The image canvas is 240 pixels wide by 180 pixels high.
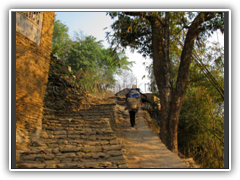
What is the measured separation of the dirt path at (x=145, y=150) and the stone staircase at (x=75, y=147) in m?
0.64

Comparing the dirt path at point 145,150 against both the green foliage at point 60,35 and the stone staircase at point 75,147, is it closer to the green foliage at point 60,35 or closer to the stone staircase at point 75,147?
the stone staircase at point 75,147

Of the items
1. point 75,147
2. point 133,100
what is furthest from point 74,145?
point 133,100

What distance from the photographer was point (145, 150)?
5348mm

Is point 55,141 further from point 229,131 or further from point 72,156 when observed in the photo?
point 229,131

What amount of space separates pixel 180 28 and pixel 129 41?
9.10 ft

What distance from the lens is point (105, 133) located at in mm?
5270

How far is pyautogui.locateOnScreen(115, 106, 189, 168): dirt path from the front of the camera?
4.54m

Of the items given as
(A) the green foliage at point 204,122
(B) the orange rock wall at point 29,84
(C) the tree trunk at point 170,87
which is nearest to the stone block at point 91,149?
(B) the orange rock wall at point 29,84

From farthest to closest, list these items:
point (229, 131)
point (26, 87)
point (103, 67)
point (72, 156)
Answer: point (103, 67)
point (26, 87)
point (72, 156)
point (229, 131)

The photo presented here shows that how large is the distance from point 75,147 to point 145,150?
226 cm

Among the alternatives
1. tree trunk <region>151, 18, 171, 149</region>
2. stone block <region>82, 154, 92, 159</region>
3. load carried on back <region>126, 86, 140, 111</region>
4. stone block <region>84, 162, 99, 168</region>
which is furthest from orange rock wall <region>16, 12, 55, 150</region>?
tree trunk <region>151, 18, 171, 149</region>

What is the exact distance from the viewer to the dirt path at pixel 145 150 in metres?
4.54

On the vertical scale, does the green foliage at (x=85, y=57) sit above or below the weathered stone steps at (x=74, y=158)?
above
